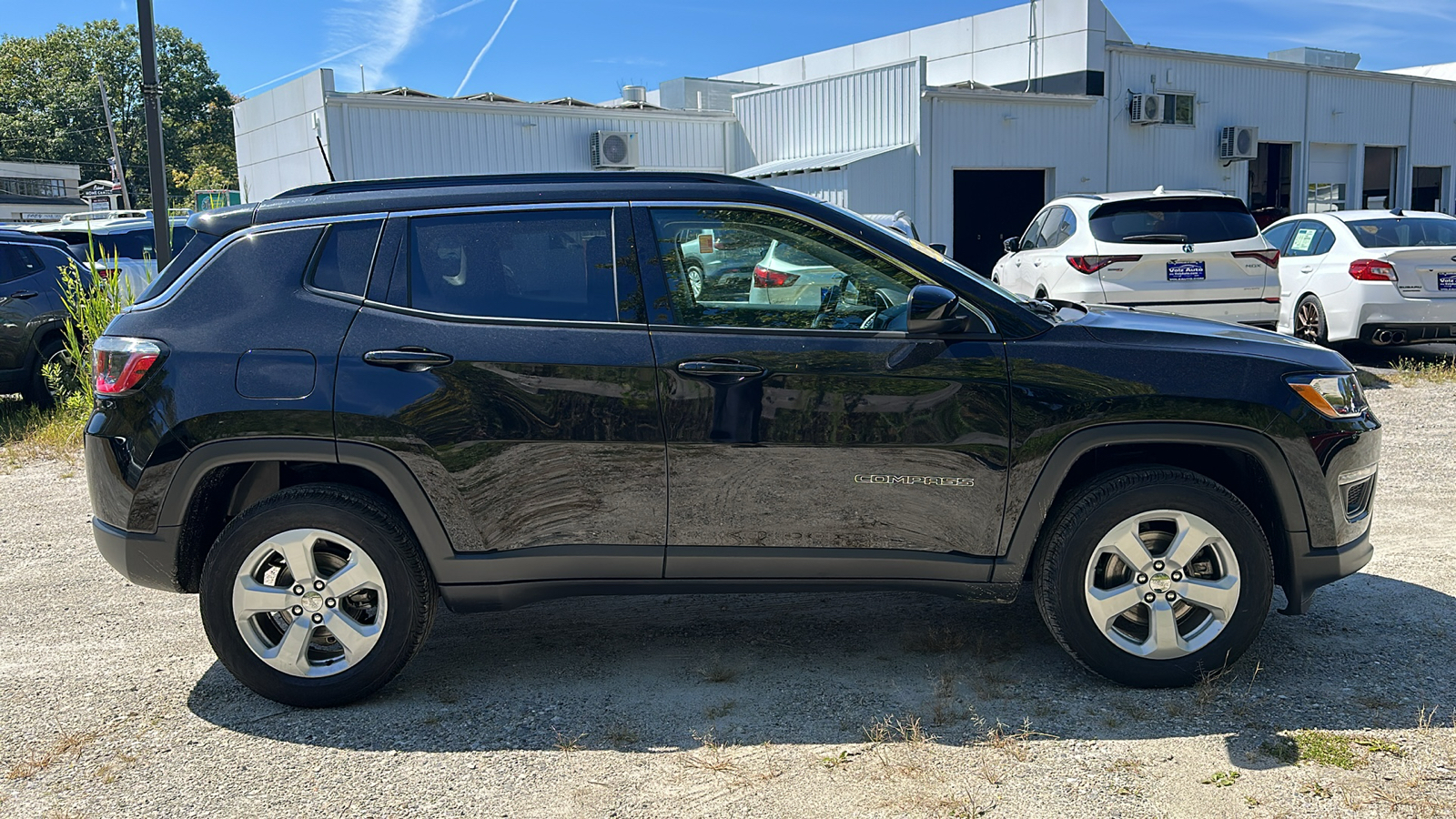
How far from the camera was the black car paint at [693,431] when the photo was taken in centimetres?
368

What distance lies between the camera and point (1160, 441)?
12.1 ft

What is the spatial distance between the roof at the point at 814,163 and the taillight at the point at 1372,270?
8.76 meters

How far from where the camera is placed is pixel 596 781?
3.35m

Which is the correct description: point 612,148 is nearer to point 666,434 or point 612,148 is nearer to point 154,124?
point 154,124

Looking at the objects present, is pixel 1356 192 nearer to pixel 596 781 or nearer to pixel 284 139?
pixel 284 139

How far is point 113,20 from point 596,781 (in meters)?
88.9

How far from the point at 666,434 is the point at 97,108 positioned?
3324 inches

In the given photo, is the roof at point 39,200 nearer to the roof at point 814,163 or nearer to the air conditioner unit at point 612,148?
the air conditioner unit at point 612,148

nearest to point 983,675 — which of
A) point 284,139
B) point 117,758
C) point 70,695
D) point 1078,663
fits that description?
point 1078,663

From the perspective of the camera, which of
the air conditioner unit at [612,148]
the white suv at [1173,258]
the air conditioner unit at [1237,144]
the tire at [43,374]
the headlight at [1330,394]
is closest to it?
the headlight at [1330,394]

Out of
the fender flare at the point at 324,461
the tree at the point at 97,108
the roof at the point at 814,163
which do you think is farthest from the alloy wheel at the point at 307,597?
the tree at the point at 97,108

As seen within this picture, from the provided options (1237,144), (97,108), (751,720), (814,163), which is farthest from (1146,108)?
(97,108)

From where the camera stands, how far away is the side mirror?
3.61 m

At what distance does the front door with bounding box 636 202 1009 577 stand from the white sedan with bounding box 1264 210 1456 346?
8.09 meters
